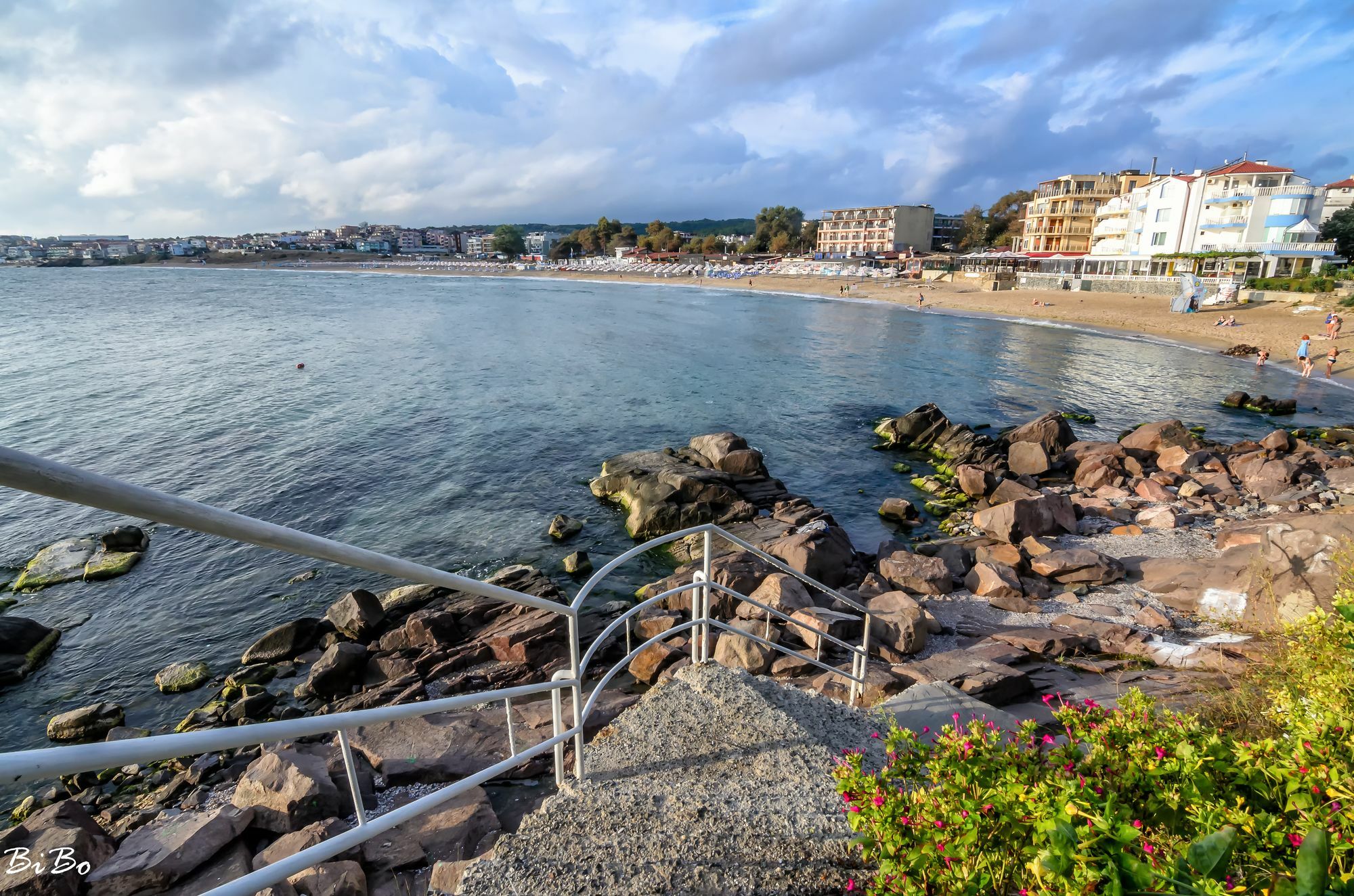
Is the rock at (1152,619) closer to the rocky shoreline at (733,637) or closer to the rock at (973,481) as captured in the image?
the rocky shoreline at (733,637)

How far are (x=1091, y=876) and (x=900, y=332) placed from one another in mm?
55960

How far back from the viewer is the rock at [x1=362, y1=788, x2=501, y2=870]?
4.36 m

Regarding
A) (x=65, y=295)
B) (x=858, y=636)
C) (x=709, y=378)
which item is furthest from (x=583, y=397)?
(x=65, y=295)

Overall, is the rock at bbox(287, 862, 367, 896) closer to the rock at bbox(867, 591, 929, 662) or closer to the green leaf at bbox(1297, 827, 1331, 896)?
the green leaf at bbox(1297, 827, 1331, 896)

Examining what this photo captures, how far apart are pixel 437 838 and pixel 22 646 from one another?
12.5 metres

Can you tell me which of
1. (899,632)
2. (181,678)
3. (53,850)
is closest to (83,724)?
(181,678)

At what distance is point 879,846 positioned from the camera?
2705 millimetres

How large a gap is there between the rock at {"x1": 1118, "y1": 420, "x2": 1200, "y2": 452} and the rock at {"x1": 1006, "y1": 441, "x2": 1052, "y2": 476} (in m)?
3.13

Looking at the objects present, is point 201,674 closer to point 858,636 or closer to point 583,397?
point 858,636

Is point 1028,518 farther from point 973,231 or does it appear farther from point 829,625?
point 973,231

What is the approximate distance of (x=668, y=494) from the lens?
17.9 m

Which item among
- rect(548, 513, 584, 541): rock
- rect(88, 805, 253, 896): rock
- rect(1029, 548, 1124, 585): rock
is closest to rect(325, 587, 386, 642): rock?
rect(548, 513, 584, 541): rock

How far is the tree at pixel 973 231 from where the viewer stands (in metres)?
110

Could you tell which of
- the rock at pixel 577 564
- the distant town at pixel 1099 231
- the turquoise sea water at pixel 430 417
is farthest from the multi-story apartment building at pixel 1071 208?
the rock at pixel 577 564
